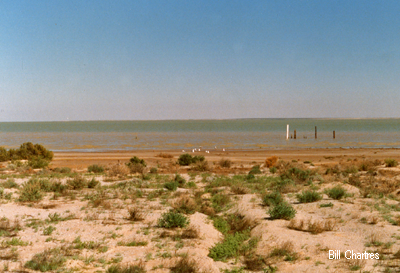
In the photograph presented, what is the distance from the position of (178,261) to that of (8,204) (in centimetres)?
846

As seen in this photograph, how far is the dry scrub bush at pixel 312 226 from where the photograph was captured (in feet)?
30.1

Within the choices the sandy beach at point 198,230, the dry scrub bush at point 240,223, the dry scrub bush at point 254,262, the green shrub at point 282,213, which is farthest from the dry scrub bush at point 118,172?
the dry scrub bush at point 254,262

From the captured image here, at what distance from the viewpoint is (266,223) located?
10070 millimetres

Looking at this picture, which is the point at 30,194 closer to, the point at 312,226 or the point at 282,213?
the point at 282,213

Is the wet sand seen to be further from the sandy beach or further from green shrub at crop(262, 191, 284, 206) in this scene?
green shrub at crop(262, 191, 284, 206)

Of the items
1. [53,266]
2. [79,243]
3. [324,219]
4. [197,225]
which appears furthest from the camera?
[324,219]

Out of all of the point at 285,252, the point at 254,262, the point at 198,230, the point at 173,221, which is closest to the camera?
the point at 254,262

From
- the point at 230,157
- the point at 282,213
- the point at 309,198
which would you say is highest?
the point at 282,213

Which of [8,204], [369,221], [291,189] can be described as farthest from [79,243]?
[291,189]

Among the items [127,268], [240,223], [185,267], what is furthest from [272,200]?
[127,268]

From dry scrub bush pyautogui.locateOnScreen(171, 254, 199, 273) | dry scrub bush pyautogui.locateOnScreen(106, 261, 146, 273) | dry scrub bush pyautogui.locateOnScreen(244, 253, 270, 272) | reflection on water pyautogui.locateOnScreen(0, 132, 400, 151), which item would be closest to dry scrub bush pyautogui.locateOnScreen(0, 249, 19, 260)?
dry scrub bush pyautogui.locateOnScreen(106, 261, 146, 273)

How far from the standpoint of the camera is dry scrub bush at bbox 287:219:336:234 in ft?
30.1

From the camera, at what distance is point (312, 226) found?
9.25 metres

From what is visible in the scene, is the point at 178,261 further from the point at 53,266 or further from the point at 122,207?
the point at 122,207
